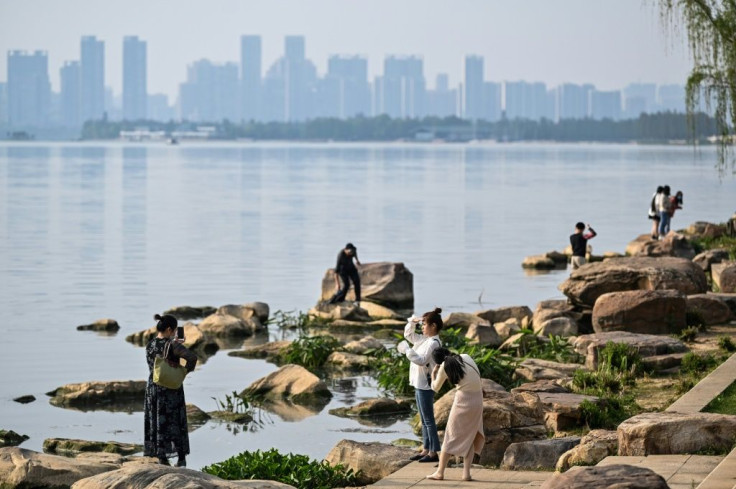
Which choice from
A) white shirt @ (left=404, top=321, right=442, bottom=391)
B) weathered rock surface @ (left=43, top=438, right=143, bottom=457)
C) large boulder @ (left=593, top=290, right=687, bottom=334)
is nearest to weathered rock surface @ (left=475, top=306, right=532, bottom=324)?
large boulder @ (left=593, top=290, right=687, bottom=334)

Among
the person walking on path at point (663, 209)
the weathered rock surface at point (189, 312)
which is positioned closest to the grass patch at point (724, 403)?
the weathered rock surface at point (189, 312)

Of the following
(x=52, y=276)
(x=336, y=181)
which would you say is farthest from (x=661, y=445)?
(x=336, y=181)

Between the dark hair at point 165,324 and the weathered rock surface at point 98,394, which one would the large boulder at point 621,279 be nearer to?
the weathered rock surface at point 98,394

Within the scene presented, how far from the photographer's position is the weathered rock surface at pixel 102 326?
97.3ft

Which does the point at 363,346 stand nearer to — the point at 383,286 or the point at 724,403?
the point at 383,286

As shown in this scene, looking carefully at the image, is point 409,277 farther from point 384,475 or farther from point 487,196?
point 487,196

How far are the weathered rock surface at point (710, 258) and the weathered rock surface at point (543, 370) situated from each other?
42.9ft

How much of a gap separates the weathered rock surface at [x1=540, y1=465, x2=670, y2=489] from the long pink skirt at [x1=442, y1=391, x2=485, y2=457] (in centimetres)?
311

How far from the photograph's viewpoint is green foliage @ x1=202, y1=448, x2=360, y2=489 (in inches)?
552

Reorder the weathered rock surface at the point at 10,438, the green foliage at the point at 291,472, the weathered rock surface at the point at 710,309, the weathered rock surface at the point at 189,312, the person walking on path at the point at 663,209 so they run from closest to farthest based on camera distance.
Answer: the green foliage at the point at 291,472
the weathered rock surface at the point at 10,438
the weathered rock surface at the point at 710,309
the weathered rock surface at the point at 189,312
the person walking on path at the point at 663,209

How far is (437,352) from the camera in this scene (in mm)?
13609

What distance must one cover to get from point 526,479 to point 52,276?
2898 cm

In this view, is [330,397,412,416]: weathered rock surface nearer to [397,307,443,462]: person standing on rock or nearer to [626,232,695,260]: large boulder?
[397,307,443,462]: person standing on rock

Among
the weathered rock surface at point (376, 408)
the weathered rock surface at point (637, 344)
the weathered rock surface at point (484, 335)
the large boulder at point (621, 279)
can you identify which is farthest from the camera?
the large boulder at point (621, 279)
